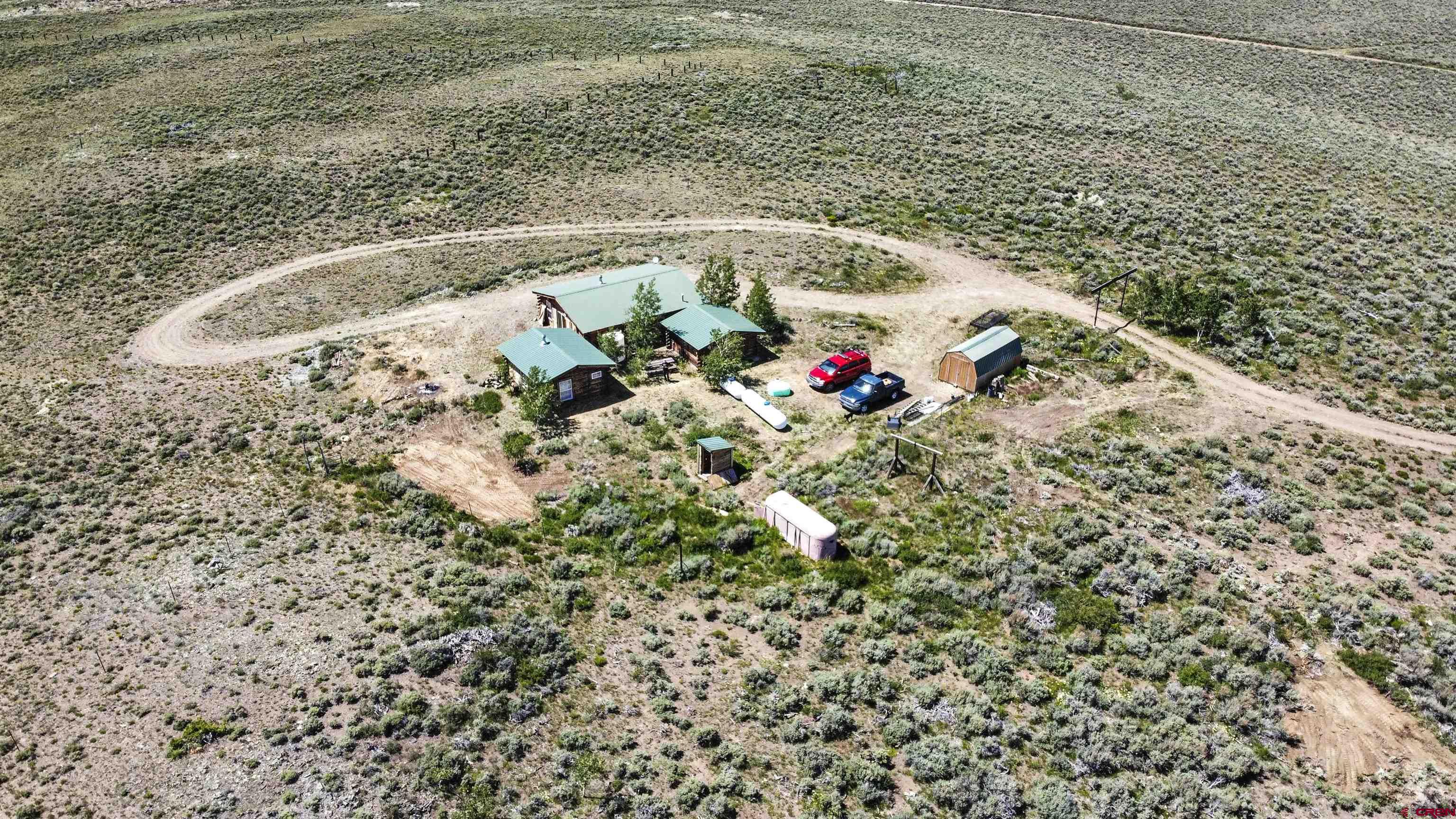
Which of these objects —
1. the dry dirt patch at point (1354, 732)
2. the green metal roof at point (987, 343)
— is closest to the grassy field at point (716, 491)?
the dry dirt patch at point (1354, 732)

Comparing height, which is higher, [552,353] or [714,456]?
[552,353]

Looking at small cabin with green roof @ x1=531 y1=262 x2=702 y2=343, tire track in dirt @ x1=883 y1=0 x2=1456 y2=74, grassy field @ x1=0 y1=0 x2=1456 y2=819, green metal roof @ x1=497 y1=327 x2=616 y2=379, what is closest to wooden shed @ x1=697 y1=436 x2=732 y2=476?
grassy field @ x1=0 y1=0 x2=1456 y2=819

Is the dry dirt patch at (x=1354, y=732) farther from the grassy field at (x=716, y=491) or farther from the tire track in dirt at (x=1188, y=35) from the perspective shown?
the tire track in dirt at (x=1188, y=35)

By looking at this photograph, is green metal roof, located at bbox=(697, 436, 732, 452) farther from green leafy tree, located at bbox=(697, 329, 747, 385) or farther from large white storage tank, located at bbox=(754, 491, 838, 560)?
green leafy tree, located at bbox=(697, 329, 747, 385)

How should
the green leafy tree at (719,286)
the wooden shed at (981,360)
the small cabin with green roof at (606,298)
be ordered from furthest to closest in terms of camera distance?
the green leafy tree at (719,286), the small cabin with green roof at (606,298), the wooden shed at (981,360)

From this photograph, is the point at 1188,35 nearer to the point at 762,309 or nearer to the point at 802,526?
the point at 762,309

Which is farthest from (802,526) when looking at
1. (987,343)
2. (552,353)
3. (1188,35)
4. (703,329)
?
(1188,35)
